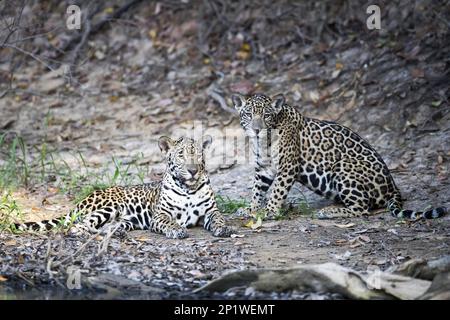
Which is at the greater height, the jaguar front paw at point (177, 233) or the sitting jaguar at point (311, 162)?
the sitting jaguar at point (311, 162)

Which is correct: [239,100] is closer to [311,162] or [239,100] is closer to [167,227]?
[311,162]

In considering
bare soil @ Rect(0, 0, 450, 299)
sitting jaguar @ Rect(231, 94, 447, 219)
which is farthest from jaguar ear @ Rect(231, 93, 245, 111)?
bare soil @ Rect(0, 0, 450, 299)

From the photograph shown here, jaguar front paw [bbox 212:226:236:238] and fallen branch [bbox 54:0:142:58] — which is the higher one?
fallen branch [bbox 54:0:142:58]

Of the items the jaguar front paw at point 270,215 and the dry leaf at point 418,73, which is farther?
the dry leaf at point 418,73

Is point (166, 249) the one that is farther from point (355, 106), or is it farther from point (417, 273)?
point (355, 106)

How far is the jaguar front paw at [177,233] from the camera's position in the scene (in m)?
12.5

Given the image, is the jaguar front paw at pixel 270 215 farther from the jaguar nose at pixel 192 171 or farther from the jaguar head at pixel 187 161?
the jaguar nose at pixel 192 171

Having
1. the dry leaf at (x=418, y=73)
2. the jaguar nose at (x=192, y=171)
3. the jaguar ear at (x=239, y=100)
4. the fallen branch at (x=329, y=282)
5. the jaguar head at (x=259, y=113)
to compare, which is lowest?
the fallen branch at (x=329, y=282)

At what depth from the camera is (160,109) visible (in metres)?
18.9

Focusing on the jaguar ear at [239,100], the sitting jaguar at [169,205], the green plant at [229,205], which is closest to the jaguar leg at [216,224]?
the sitting jaguar at [169,205]

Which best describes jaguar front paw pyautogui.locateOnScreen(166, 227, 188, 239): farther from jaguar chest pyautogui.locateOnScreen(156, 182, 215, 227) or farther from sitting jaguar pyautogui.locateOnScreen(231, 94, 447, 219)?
sitting jaguar pyautogui.locateOnScreen(231, 94, 447, 219)

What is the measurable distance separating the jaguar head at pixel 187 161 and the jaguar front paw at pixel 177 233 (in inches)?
28.0

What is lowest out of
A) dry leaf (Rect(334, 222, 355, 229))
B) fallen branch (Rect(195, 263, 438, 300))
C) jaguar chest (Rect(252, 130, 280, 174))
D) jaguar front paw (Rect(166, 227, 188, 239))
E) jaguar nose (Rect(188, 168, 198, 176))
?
fallen branch (Rect(195, 263, 438, 300))

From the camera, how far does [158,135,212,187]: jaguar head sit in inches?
502
